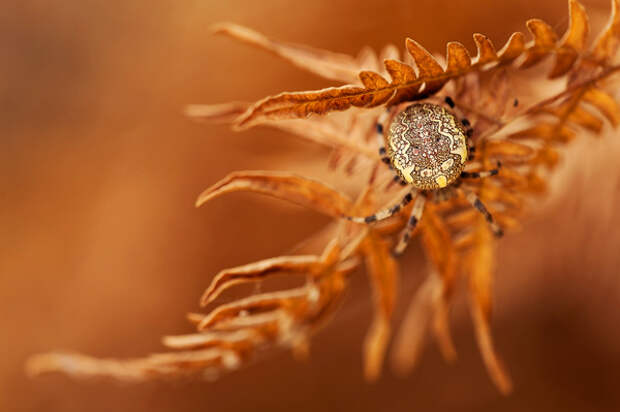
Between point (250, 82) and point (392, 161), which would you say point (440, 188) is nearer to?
point (392, 161)

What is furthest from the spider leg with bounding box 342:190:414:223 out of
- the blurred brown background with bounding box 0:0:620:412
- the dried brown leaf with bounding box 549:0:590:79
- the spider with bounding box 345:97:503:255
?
the blurred brown background with bounding box 0:0:620:412

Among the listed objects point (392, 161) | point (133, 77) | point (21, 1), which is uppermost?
point (21, 1)

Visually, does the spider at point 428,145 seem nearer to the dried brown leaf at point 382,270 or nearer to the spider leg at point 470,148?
the spider leg at point 470,148

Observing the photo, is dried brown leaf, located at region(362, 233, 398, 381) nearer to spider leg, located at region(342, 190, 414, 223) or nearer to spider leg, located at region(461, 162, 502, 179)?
spider leg, located at region(342, 190, 414, 223)

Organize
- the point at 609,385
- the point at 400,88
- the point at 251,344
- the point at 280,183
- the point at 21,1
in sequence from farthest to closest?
the point at 21,1 → the point at 609,385 → the point at 251,344 → the point at 280,183 → the point at 400,88

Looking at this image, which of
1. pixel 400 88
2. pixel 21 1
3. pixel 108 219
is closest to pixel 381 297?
pixel 400 88

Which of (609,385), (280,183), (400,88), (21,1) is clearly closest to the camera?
(400,88)
